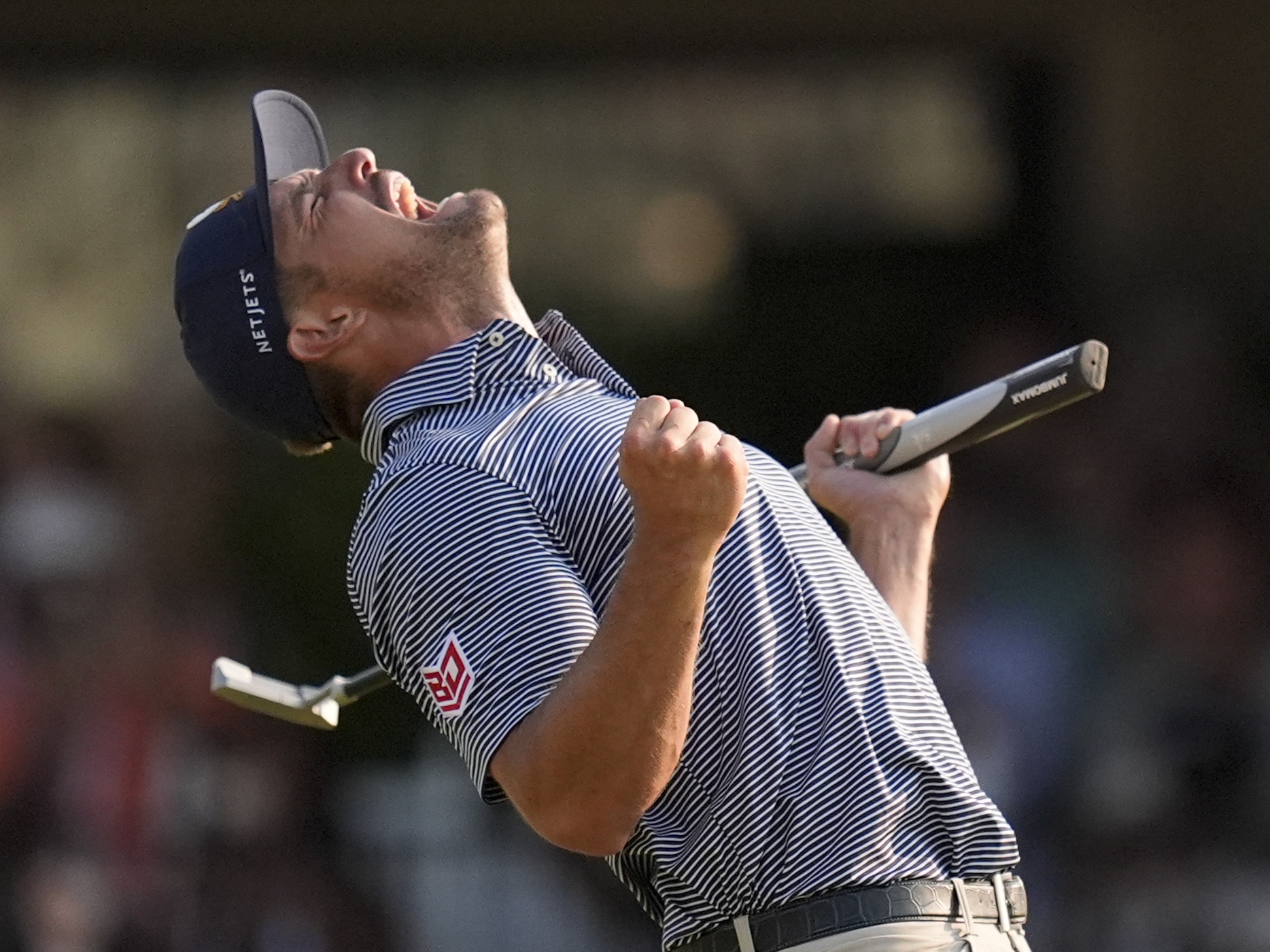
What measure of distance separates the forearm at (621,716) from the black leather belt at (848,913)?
244 millimetres

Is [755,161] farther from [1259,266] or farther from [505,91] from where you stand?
[1259,266]

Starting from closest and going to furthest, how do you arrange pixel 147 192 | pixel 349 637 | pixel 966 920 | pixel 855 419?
pixel 966 920
pixel 855 419
pixel 349 637
pixel 147 192

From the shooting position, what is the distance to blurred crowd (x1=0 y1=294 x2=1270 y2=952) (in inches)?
244

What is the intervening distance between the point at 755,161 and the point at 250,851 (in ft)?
9.86

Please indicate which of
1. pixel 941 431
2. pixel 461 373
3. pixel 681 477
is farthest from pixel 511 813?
pixel 681 477

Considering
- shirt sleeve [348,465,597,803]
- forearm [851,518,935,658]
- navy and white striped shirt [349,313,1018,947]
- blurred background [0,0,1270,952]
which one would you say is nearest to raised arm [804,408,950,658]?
forearm [851,518,935,658]

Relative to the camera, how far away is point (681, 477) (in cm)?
219

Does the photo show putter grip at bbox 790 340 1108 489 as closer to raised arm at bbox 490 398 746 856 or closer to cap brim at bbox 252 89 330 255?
raised arm at bbox 490 398 746 856

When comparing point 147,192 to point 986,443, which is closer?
point 986,443

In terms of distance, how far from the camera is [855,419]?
342cm

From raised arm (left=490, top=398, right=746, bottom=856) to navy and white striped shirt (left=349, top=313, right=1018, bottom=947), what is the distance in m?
0.09

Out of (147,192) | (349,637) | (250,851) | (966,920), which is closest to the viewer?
(966,920)

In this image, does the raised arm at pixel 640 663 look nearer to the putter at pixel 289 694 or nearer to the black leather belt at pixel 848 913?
the black leather belt at pixel 848 913

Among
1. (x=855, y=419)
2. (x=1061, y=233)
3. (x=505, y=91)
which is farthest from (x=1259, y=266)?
(x=855, y=419)
